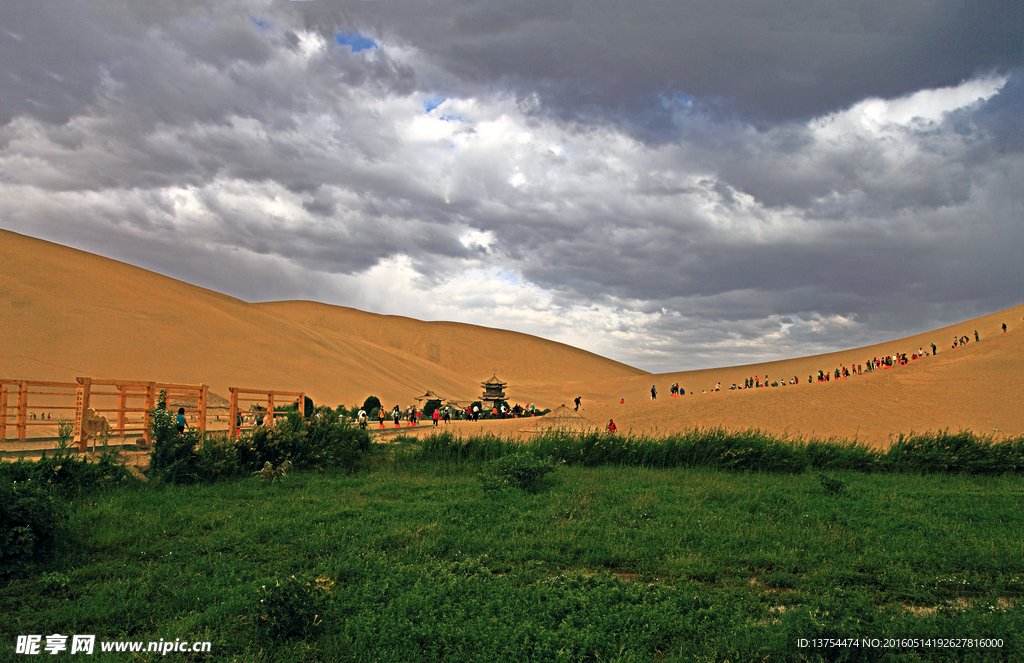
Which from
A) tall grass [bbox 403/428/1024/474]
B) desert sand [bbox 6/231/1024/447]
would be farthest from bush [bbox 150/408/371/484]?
desert sand [bbox 6/231/1024/447]

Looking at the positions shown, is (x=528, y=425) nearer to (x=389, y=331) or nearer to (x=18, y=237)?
(x=18, y=237)

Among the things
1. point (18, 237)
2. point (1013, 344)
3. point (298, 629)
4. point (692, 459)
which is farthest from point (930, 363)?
point (18, 237)

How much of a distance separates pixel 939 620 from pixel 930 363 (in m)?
49.7

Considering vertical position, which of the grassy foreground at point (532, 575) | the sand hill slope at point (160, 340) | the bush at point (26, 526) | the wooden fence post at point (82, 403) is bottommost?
the grassy foreground at point (532, 575)

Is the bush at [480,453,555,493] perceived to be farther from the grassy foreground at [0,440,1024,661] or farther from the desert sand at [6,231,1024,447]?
the desert sand at [6,231,1024,447]

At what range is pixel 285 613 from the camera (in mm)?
4906

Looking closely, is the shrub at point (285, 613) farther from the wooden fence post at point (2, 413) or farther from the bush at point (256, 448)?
the wooden fence post at point (2, 413)

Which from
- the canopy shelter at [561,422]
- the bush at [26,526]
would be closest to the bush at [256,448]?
the bush at [26,526]

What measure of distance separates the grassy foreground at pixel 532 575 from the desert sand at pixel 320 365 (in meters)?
14.5

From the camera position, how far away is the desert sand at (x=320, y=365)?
3334 cm

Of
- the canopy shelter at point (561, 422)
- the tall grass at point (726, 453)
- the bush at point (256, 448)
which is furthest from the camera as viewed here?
the canopy shelter at point (561, 422)

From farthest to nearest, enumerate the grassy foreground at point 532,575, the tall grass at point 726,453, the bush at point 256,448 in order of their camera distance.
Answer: the tall grass at point 726,453
the bush at point 256,448
the grassy foreground at point 532,575

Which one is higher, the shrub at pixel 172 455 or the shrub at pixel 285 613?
the shrub at pixel 172 455

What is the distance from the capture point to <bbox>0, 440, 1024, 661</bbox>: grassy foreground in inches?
190
